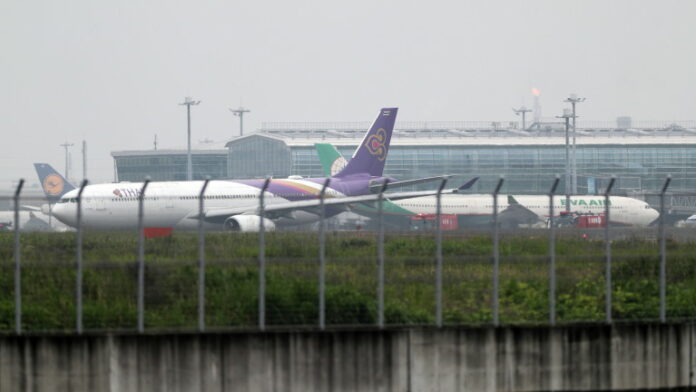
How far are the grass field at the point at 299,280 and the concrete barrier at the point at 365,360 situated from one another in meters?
0.49

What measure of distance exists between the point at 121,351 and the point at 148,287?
104 cm

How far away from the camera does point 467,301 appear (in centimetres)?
1575

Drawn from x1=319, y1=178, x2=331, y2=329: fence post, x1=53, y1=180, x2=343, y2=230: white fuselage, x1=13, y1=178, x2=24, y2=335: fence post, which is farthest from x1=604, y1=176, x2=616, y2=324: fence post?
x1=13, y1=178, x2=24, y2=335: fence post

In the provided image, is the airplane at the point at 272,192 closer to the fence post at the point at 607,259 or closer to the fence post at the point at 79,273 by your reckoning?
the fence post at the point at 79,273

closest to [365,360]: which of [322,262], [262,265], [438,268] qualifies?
[322,262]

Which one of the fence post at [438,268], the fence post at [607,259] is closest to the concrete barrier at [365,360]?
the fence post at [438,268]

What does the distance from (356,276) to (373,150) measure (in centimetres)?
4156

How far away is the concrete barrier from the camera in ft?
45.7

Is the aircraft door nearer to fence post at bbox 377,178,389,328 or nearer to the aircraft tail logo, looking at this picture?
fence post at bbox 377,178,389,328

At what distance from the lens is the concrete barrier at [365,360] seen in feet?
45.7

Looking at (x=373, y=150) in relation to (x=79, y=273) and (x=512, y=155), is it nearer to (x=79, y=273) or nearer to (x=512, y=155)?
(x=79, y=273)

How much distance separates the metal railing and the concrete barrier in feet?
1.05

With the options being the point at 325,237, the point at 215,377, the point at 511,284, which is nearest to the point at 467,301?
the point at 511,284

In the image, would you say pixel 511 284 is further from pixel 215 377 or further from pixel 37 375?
pixel 37 375
